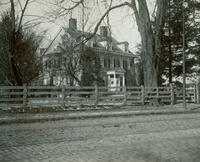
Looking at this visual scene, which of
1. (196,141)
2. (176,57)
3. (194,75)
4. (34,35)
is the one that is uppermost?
(34,35)

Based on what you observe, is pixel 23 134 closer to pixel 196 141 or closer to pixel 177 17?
pixel 196 141

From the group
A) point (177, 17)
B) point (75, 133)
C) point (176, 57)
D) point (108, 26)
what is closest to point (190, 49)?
point (176, 57)

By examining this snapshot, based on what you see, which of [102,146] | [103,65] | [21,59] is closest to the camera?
[102,146]

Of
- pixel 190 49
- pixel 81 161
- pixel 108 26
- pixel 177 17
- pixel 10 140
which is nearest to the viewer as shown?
pixel 81 161

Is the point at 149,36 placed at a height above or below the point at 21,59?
above

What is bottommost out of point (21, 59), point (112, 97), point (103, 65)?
point (112, 97)

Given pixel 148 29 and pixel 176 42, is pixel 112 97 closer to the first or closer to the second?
pixel 148 29

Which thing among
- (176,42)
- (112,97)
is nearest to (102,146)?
(112,97)

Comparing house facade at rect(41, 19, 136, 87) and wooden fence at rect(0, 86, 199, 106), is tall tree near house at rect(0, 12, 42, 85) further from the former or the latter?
wooden fence at rect(0, 86, 199, 106)

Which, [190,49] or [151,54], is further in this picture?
[190,49]

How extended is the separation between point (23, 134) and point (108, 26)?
1188 cm

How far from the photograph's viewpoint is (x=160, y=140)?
725 centimetres

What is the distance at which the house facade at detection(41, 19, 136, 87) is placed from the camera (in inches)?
1366

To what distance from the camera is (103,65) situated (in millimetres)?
47219
